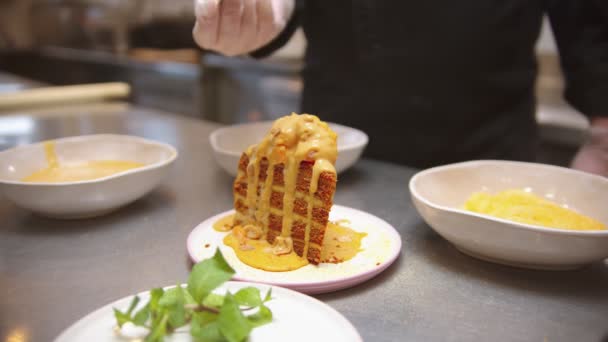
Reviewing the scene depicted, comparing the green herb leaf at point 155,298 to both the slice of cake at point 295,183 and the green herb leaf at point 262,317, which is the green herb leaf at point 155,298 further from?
the slice of cake at point 295,183

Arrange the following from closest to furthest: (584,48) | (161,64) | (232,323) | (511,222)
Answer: (232,323), (511,222), (584,48), (161,64)

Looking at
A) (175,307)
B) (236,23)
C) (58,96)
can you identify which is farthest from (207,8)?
(58,96)

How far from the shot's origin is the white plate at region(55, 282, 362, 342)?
68cm

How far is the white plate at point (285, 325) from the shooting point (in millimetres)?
677

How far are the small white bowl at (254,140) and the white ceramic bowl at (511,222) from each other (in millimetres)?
310

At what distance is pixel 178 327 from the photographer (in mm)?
677

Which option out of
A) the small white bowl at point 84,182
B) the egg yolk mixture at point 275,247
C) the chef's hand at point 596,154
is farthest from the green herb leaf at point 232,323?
the chef's hand at point 596,154

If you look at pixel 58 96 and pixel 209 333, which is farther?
pixel 58 96

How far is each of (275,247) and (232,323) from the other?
1.14ft

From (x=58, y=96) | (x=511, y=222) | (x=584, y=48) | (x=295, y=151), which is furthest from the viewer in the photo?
(x=58, y=96)

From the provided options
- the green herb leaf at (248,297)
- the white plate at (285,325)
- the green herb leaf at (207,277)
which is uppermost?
the green herb leaf at (207,277)

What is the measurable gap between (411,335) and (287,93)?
275 cm

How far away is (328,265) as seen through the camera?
93cm

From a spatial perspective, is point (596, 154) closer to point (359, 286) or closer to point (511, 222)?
point (511, 222)
